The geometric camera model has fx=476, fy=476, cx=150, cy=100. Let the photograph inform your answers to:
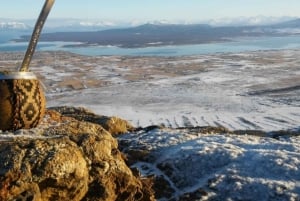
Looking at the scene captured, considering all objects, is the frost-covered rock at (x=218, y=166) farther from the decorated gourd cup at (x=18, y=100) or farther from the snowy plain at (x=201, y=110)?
the decorated gourd cup at (x=18, y=100)

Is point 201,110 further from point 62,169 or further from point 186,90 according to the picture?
point 62,169

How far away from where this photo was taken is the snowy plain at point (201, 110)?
42.7 feet

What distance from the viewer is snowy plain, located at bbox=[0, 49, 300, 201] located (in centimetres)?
1302

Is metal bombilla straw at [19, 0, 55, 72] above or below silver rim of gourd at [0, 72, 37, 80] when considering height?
above

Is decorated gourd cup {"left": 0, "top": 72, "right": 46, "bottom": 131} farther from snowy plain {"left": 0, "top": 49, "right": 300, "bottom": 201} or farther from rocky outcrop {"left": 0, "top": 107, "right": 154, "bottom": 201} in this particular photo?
snowy plain {"left": 0, "top": 49, "right": 300, "bottom": 201}

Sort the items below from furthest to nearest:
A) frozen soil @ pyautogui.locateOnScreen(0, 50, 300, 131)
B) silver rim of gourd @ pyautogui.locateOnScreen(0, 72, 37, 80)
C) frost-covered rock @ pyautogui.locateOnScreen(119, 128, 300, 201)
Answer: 1. frozen soil @ pyautogui.locateOnScreen(0, 50, 300, 131)
2. frost-covered rock @ pyautogui.locateOnScreen(119, 128, 300, 201)
3. silver rim of gourd @ pyautogui.locateOnScreen(0, 72, 37, 80)

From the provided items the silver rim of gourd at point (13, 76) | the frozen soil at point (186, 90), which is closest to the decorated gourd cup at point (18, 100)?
the silver rim of gourd at point (13, 76)

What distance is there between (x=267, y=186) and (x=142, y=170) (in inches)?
145

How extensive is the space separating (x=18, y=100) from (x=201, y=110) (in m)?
46.8

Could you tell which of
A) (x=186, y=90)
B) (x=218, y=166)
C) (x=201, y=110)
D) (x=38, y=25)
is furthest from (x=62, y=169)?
(x=186, y=90)

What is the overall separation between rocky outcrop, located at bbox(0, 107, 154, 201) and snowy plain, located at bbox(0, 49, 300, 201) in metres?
2.86

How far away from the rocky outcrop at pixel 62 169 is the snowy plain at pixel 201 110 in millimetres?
2863

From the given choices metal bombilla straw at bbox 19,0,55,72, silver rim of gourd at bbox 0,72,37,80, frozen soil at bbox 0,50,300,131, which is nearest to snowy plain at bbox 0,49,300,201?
frozen soil at bbox 0,50,300,131

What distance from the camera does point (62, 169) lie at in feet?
28.4
